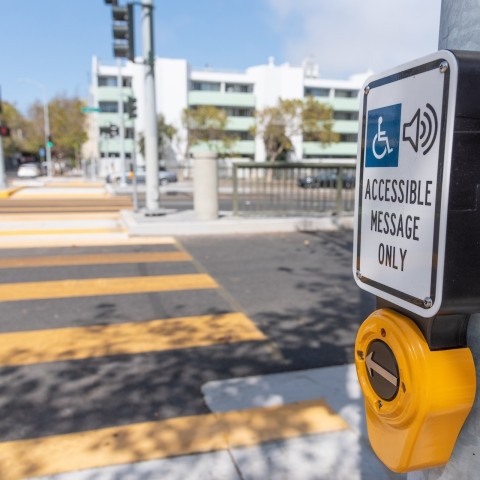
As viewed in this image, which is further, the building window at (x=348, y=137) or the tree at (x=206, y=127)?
the building window at (x=348, y=137)

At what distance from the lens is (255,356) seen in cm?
416

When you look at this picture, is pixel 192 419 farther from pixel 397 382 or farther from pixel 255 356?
pixel 397 382

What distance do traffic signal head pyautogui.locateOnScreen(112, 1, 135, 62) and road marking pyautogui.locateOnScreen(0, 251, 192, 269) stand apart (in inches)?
204

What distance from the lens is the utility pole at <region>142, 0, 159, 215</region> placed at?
37.0 ft

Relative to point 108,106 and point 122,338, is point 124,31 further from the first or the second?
point 108,106

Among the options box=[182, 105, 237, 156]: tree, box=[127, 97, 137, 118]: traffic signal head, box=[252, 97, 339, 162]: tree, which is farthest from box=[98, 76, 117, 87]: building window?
box=[127, 97, 137, 118]: traffic signal head

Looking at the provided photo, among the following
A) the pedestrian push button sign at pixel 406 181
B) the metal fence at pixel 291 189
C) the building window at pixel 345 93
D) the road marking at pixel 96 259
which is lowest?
the road marking at pixel 96 259

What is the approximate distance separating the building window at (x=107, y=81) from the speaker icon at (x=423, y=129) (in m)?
59.2

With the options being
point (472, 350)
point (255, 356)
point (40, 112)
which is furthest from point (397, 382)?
→ point (40, 112)

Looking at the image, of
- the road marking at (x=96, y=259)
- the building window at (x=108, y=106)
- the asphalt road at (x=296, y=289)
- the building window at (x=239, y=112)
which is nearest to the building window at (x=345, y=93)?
the building window at (x=239, y=112)

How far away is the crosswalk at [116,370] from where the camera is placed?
287 centimetres

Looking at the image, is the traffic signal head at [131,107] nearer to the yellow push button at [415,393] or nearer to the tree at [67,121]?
the yellow push button at [415,393]

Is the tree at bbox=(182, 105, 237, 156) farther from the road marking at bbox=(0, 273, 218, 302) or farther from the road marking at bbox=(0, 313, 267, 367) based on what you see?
the road marking at bbox=(0, 313, 267, 367)

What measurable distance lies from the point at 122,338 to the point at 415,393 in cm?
371
